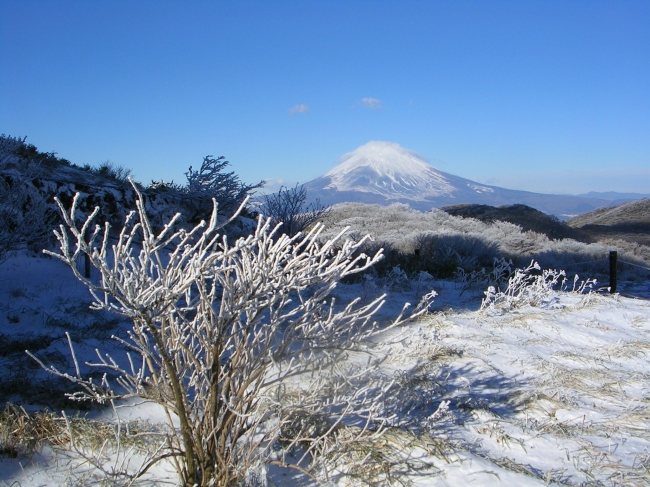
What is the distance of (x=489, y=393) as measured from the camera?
3861mm

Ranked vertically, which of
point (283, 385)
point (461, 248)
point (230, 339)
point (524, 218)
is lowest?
point (283, 385)

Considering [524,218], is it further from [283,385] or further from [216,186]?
[283,385]

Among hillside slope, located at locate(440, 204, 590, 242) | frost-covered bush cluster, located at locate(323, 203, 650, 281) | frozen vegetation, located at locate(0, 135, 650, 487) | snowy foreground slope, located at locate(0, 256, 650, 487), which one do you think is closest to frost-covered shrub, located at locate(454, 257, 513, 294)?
frost-covered bush cluster, located at locate(323, 203, 650, 281)

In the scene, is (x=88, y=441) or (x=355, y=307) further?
(x=355, y=307)

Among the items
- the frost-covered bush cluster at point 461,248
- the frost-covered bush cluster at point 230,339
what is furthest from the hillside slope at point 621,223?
the frost-covered bush cluster at point 230,339

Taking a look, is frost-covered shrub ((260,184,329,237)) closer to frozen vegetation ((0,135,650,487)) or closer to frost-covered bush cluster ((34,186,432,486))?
frozen vegetation ((0,135,650,487))

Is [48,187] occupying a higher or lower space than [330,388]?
higher

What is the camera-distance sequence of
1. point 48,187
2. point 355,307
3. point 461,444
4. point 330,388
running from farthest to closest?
point 48,187
point 355,307
point 461,444
point 330,388

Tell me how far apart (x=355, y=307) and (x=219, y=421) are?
3.93 meters

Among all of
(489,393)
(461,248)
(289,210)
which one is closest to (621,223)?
(461,248)

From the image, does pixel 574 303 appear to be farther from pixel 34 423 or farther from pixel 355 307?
pixel 34 423

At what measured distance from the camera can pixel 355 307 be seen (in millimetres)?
6230

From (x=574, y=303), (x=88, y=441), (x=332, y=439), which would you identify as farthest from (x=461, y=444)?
(x=574, y=303)

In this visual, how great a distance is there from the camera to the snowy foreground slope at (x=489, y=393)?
8.60 ft
